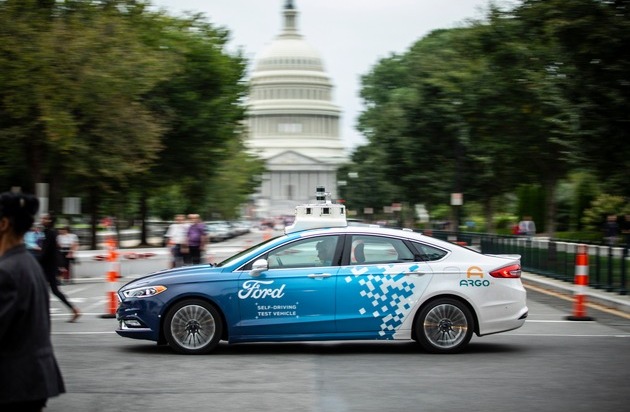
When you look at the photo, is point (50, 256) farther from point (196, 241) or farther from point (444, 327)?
point (196, 241)

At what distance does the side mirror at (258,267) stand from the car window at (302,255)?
8.2 inches

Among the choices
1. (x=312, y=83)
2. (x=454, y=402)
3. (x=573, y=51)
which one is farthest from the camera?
(x=312, y=83)

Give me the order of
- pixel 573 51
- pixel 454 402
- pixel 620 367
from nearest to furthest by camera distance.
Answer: pixel 454 402 < pixel 620 367 < pixel 573 51

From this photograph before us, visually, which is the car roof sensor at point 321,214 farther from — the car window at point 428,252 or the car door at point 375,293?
the car door at point 375,293

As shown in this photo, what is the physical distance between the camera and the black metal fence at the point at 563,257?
21.0 metres

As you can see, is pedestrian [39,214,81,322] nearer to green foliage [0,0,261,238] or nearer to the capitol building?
green foliage [0,0,261,238]

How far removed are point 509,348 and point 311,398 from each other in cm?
427

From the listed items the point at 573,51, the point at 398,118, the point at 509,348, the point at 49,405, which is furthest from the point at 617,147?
the point at 398,118

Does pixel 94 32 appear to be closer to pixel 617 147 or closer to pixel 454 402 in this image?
pixel 617 147

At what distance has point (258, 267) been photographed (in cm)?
1219

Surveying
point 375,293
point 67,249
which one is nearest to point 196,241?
point 67,249

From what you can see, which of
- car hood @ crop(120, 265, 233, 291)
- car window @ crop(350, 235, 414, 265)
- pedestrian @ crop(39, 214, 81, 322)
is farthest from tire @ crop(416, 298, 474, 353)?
pedestrian @ crop(39, 214, 81, 322)

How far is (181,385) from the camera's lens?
10.2 meters

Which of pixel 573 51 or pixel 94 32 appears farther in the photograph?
pixel 94 32
